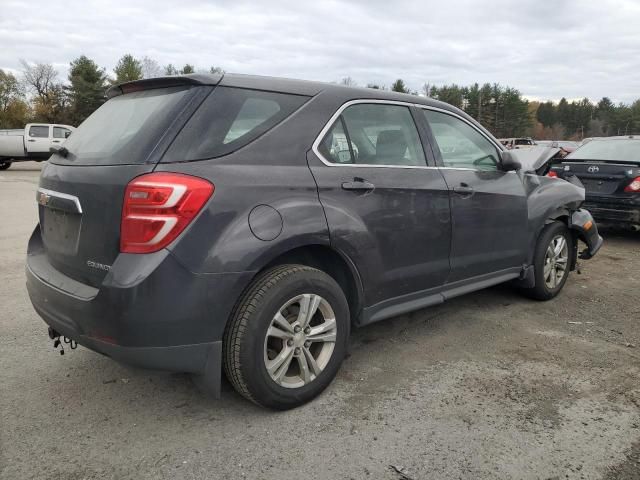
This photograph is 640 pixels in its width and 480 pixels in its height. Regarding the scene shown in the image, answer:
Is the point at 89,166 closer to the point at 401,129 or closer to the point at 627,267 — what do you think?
the point at 401,129

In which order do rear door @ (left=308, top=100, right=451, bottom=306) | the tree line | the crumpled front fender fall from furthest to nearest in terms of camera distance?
the tree line < the crumpled front fender < rear door @ (left=308, top=100, right=451, bottom=306)

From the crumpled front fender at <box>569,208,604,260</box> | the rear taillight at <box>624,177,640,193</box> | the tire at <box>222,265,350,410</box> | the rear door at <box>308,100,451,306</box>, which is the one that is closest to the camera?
the tire at <box>222,265,350,410</box>

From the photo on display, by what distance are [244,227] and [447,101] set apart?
6385 centimetres

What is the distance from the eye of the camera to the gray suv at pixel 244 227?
7.79 feet

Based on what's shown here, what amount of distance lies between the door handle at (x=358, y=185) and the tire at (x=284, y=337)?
1.70 ft

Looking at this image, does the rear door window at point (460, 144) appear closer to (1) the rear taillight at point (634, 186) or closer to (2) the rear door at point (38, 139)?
(1) the rear taillight at point (634, 186)

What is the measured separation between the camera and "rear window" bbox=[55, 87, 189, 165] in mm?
2525

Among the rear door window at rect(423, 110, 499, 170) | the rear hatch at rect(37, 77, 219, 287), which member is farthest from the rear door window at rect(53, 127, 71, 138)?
the rear door window at rect(423, 110, 499, 170)

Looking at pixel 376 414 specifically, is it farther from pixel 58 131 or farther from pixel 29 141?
pixel 58 131

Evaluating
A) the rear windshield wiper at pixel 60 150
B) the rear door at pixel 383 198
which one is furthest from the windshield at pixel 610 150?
the rear windshield wiper at pixel 60 150

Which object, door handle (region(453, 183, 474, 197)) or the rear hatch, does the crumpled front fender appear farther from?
the rear hatch

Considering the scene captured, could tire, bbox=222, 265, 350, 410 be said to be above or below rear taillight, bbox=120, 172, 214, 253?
below

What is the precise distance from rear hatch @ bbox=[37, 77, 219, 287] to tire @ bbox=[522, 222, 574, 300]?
10.7ft

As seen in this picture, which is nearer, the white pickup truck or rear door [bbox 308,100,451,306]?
rear door [bbox 308,100,451,306]
